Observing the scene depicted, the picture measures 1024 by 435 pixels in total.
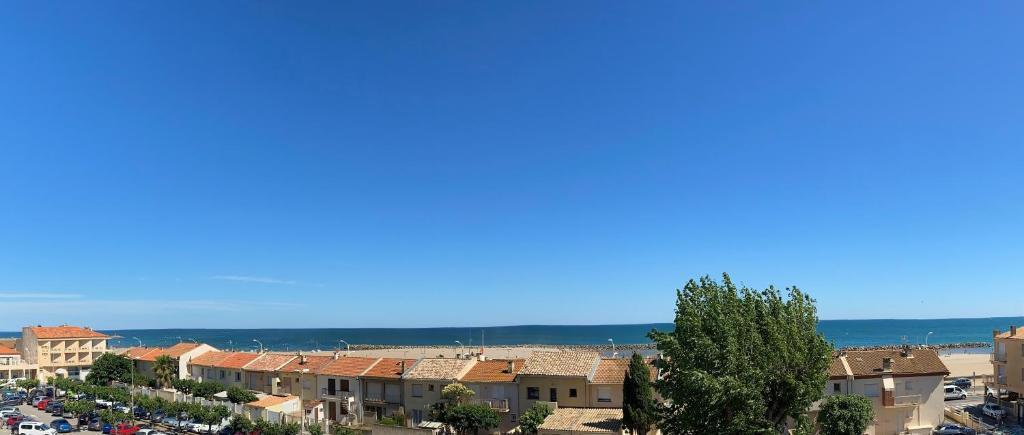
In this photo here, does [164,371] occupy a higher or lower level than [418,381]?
lower

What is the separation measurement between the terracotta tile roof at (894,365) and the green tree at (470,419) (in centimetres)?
2547

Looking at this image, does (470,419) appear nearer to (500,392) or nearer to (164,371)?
(500,392)

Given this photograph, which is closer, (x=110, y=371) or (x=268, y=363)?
(x=268, y=363)

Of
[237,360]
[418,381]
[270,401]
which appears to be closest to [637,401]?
[418,381]

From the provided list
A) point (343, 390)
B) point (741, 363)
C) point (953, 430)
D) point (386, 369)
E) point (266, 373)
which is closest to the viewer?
point (741, 363)

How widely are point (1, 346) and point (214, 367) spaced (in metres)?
50.8

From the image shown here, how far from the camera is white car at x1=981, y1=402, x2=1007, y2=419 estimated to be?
60812 mm

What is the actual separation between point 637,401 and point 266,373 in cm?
4043

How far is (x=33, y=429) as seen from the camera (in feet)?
185

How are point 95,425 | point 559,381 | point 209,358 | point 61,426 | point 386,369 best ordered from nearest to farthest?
point 559,381, point 61,426, point 95,425, point 386,369, point 209,358

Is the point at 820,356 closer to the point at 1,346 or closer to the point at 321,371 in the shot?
the point at 321,371

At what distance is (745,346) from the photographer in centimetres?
3400

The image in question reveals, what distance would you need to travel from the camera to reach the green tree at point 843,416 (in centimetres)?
4509

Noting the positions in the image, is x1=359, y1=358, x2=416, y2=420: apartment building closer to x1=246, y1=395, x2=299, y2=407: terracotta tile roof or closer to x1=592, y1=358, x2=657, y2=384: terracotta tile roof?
x1=246, y1=395, x2=299, y2=407: terracotta tile roof
